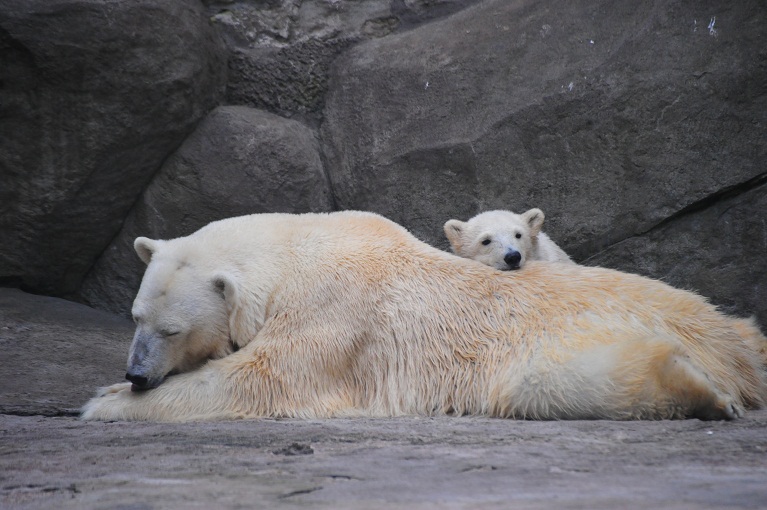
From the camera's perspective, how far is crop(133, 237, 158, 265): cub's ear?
3963 mm

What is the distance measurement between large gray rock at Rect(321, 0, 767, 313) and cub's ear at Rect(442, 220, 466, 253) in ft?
1.18

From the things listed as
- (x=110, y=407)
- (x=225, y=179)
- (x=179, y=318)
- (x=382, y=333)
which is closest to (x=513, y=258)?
(x=382, y=333)

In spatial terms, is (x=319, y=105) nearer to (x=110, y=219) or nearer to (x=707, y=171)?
(x=110, y=219)

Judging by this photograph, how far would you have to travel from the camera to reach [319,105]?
5.79m

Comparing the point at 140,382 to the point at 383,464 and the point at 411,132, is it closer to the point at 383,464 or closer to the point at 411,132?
the point at 383,464

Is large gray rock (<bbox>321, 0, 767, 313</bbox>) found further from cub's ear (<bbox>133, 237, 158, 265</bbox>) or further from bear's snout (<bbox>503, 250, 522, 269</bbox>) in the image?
cub's ear (<bbox>133, 237, 158, 265</bbox>)

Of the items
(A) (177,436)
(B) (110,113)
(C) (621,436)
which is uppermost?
(B) (110,113)

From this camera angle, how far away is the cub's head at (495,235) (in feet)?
15.2

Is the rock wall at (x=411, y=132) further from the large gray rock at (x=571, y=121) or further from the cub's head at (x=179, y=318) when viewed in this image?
the cub's head at (x=179, y=318)

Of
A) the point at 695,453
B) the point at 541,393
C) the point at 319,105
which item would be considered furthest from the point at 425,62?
the point at 695,453

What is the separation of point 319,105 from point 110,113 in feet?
4.56

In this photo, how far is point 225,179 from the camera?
17.5 feet

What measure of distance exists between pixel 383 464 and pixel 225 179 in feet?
11.2

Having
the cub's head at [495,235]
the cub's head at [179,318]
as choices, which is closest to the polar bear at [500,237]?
the cub's head at [495,235]
